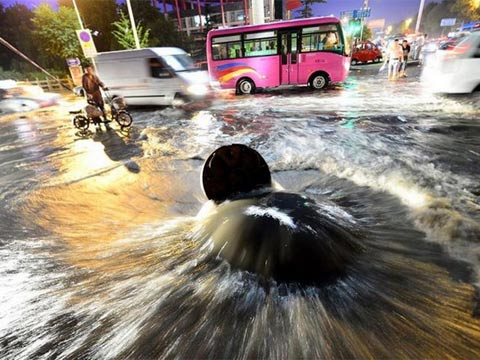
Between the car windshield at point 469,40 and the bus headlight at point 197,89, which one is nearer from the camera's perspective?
the car windshield at point 469,40

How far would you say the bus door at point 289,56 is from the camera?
12.8 m

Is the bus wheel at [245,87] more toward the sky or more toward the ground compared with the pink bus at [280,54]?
more toward the ground

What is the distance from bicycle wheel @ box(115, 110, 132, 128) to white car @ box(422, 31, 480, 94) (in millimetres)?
10560

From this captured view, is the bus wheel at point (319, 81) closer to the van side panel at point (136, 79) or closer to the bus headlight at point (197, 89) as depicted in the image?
the bus headlight at point (197, 89)

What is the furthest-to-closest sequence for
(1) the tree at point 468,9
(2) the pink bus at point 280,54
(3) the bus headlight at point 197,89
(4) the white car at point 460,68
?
1. (1) the tree at point 468,9
2. (2) the pink bus at point 280,54
3. (3) the bus headlight at point 197,89
4. (4) the white car at point 460,68

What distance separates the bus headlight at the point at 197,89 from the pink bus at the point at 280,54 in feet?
10.1

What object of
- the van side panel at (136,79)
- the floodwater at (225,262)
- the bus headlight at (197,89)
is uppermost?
the van side panel at (136,79)

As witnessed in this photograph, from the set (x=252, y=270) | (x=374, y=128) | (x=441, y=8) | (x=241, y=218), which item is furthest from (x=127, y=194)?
(x=441, y=8)

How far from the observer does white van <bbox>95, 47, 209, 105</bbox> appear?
36.2ft

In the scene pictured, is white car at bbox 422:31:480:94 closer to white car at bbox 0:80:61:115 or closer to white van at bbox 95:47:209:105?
white van at bbox 95:47:209:105

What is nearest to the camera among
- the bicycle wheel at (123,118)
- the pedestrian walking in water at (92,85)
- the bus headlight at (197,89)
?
the pedestrian walking in water at (92,85)

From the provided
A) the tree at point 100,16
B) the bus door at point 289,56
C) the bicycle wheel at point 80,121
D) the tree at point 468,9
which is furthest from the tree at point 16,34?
the tree at point 468,9

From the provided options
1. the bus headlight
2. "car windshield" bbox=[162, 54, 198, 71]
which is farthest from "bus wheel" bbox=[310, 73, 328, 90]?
"car windshield" bbox=[162, 54, 198, 71]

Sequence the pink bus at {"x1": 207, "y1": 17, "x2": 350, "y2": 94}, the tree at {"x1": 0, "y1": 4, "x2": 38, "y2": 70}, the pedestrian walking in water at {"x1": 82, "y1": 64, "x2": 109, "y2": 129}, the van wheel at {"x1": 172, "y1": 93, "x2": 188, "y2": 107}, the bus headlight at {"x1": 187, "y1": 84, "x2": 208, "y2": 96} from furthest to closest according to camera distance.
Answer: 1. the tree at {"x1": 0, "y1": 4, "x2": 38, "y2": 70}
2. the pink bus at {"x1": 207, "y1": 17, "x2": 350, "y2": 94}
3. the van wheel at {"x1": 172, "y1": 93, "x2": 188, "y2": 107}
4. the bus headlight at {"x1": 187, "y1": 84, "x2": 208, "y2": 96}
5. the pedestrian walking in water at {"x1": 82, "y1": 64, "x2": 109, "y2": 129}
